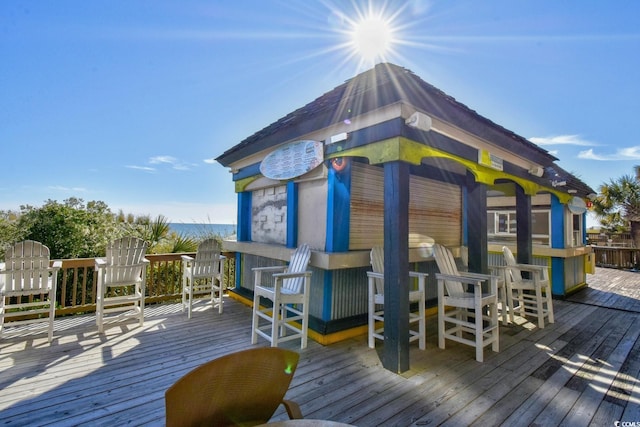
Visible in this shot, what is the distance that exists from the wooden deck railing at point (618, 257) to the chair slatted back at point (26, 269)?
14863mm

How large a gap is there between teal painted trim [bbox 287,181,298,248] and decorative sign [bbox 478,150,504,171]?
258cm

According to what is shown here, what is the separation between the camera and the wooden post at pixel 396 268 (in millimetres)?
2631

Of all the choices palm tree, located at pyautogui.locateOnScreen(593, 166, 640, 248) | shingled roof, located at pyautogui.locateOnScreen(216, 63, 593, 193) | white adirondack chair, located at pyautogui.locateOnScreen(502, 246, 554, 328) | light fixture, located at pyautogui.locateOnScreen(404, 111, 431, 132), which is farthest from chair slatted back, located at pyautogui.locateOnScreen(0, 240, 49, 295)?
palm tree, located at pyautogui.locateOnScreen(593, 166, 640, 248)

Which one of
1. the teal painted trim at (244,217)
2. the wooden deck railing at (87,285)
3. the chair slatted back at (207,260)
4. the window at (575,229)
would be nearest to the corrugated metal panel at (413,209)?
the chair slatted back at (207,260)

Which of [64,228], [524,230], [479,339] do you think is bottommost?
[479,339]

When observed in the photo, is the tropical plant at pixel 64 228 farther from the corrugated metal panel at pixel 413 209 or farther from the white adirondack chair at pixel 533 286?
the white adirondack chair at pixel 533 286

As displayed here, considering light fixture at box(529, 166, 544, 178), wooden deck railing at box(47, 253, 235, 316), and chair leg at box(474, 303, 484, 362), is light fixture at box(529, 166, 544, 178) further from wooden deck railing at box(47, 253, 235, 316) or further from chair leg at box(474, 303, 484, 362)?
wooden deck railing at box(47, 253, 235, 316)

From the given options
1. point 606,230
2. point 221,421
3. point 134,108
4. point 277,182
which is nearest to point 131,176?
point 134,108

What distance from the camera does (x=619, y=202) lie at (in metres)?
15.6

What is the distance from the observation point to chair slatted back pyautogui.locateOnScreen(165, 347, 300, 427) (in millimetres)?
729

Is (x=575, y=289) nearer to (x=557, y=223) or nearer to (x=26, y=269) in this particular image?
(x=557, y=223)

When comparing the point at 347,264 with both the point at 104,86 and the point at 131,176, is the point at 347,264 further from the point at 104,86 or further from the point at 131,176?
the point at 131,176

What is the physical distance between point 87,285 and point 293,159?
426 cm

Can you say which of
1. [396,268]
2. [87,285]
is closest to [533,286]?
[396,268]
